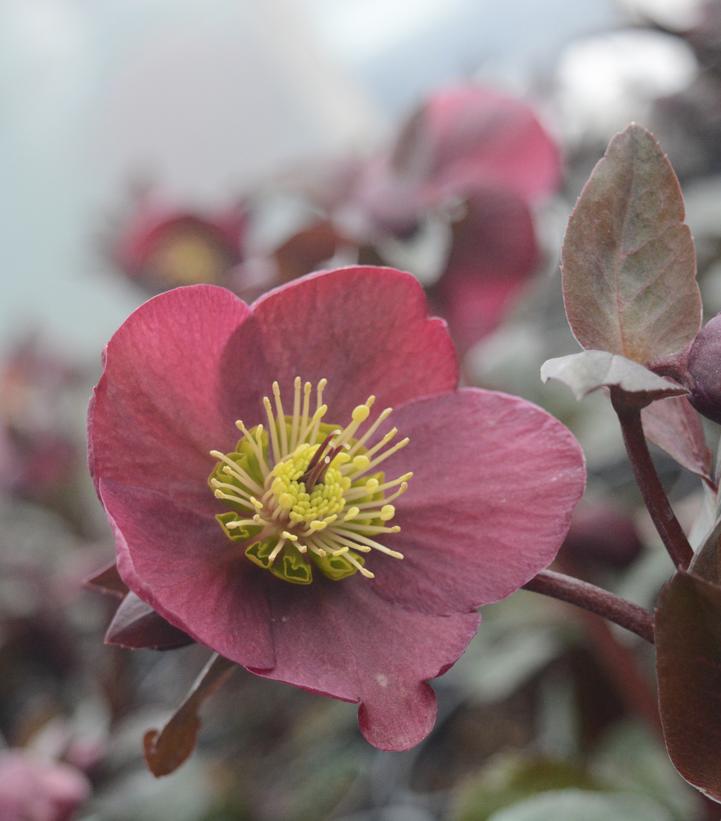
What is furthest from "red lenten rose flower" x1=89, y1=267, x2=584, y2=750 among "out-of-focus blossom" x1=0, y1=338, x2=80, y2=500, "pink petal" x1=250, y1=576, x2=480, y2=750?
"out-of-focus blossom" x1=0, y1=338, x2=80, y2=500

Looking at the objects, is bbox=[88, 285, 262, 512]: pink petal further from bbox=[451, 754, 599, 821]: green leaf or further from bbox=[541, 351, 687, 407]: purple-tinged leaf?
bbox=[451, 754, 599, 821]: green leaf

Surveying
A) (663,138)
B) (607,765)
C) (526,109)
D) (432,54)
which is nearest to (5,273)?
(432,54)

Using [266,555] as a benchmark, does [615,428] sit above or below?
below

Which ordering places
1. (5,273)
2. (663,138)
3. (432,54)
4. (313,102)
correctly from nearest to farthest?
(663,138) < (432,54) < (313,102) < (5,273)

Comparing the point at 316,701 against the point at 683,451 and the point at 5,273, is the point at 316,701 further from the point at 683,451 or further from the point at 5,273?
the point at 5,273

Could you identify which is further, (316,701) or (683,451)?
(316,701)

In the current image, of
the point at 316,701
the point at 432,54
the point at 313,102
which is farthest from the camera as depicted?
Result: the point at 313,102

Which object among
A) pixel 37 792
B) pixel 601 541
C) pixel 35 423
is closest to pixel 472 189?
pixel 601 541
